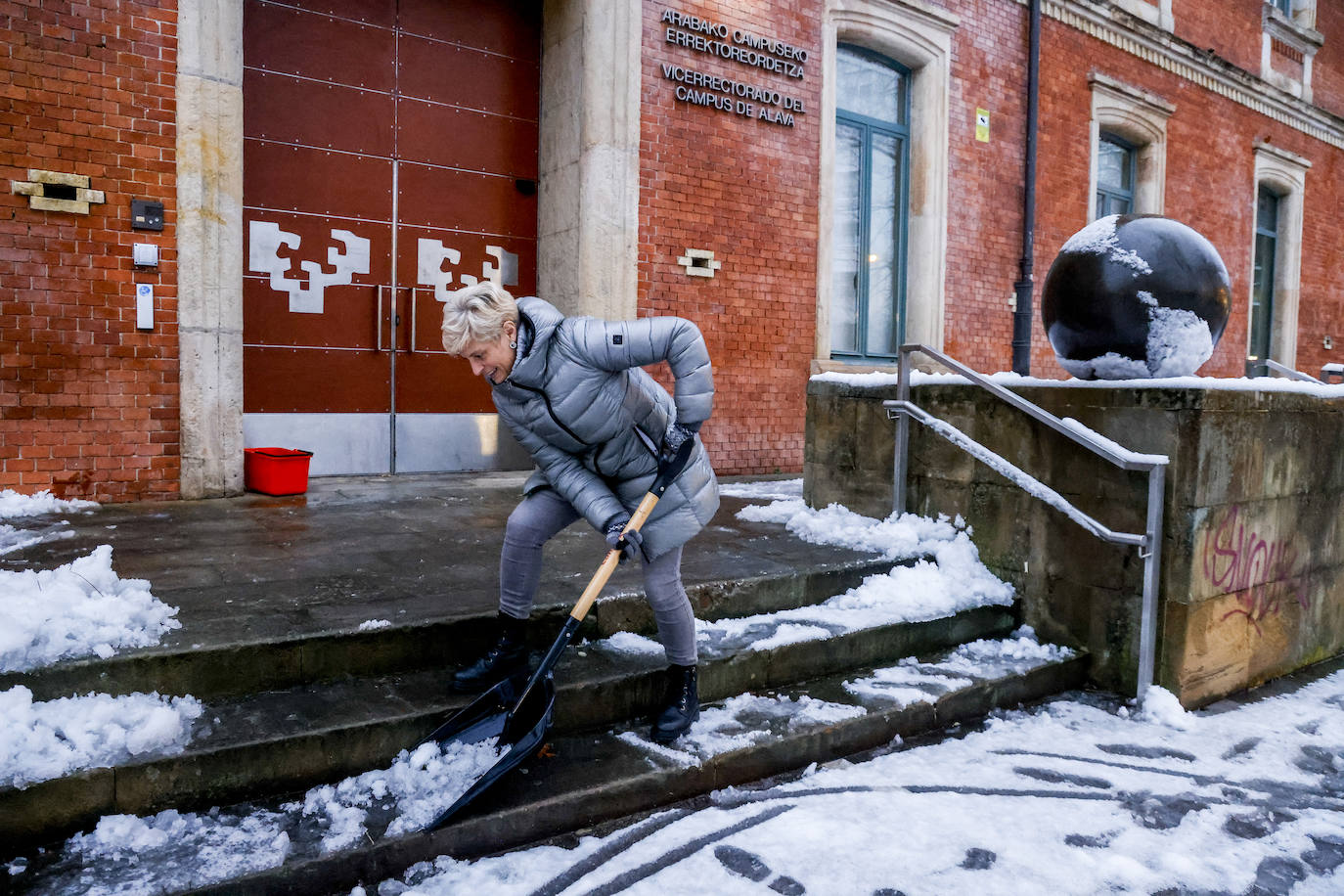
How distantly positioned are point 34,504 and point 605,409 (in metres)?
4.45

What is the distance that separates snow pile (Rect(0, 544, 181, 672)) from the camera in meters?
3.12

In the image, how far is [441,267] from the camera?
8.34 metres

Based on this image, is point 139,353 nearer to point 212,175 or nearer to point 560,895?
point 212,175

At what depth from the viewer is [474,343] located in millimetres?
3129

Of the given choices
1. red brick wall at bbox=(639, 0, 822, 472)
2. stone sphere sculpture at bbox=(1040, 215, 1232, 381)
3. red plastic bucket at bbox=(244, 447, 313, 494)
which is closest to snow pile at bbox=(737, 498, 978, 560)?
stone sphere sculpture at bbox=(1040, 215, 1232, 381)

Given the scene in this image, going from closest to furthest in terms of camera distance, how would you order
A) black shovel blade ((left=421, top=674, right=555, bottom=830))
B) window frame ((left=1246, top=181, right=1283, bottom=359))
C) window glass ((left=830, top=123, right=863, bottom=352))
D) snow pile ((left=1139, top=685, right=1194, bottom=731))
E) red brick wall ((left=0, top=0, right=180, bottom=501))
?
black shovel blade ((left=421, top=674, right=555, bottom=830)), snow pile ((left=1139, top=685, right=1194, bottom=731)), red brick wall ((left=0, top=0, right=180, bottom=501)), window glass ((left=830, top=123, right=863, bottom=352)), window frame ((left=1246, top=181, right=1283, bottom=359))

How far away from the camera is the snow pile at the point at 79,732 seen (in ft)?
8.67

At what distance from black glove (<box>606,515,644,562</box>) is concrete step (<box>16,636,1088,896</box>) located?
0.63 m

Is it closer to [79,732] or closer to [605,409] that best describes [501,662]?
[605,409]

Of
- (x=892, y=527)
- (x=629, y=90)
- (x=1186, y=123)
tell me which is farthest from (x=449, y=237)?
(x=1186, y=123)

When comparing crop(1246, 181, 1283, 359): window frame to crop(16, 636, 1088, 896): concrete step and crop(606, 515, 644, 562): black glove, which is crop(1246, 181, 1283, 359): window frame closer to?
crop(16, 636, 1088, 896): concrete step

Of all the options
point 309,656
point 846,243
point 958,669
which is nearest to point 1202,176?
point 846,243

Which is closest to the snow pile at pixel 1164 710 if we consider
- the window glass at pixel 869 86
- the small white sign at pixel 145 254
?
the small white sign at pixel 145 254

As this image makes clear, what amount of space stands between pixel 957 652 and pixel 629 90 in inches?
227
